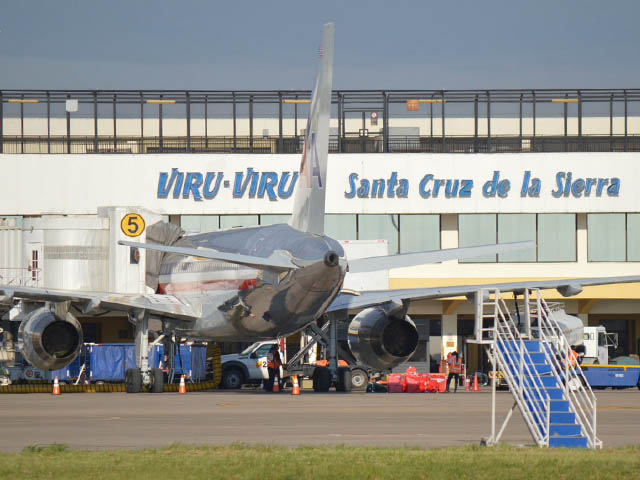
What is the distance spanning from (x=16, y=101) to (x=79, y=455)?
60811 millimetres

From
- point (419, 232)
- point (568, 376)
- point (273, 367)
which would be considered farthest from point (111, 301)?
point (419, 232)

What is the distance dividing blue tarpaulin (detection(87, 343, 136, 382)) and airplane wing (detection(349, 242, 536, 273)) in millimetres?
17092

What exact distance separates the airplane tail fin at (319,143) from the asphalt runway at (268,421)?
5481 mm

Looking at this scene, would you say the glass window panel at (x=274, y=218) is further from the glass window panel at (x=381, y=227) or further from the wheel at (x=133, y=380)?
the wheel at (x=133, y=380)

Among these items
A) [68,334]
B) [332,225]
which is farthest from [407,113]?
[68,334]

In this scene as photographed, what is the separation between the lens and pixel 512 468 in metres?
15.9

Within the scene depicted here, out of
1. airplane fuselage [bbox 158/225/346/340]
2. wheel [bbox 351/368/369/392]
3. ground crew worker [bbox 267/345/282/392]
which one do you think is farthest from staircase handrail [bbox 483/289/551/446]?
wheel [bbox 351/368/369/392]

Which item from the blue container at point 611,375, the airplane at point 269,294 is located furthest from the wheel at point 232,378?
the blue container at point 611,375

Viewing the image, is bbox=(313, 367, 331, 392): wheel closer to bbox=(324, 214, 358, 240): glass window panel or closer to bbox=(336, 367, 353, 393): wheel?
bbox=(336, 367, 353, 393): wheel

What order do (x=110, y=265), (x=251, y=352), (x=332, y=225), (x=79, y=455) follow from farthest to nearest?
(x=332, y=225), (x=251, y=352), (x=110, y=265), (x=79, y=455)

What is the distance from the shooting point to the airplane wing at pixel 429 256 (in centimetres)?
3117

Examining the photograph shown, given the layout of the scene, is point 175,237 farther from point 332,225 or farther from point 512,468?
point 512,468

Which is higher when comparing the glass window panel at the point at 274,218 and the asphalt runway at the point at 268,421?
the glass window panel at the point at 274,218

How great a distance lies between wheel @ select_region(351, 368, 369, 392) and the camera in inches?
1874
